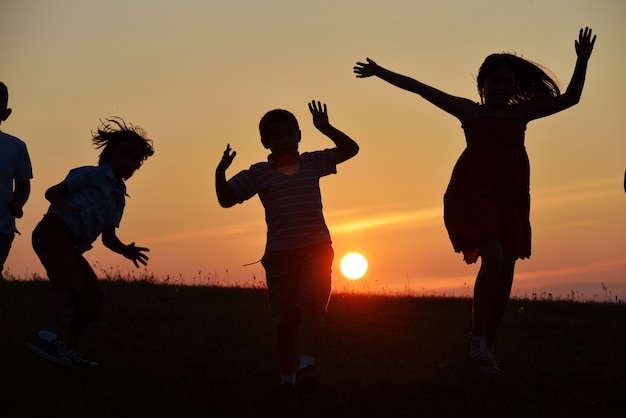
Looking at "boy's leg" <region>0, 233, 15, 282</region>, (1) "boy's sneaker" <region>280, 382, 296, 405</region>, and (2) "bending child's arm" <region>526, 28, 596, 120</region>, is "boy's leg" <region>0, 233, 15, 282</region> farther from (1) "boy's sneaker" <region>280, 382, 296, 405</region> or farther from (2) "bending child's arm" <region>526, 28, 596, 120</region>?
(2) "bending child's arm" <region>526, 28, 596, 120</region>

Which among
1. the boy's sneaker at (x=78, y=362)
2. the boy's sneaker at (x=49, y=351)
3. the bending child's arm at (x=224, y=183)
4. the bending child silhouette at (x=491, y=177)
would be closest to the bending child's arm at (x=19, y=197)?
the boy's sneaker at (x=49, y=351)

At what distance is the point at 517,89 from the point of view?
333 inches

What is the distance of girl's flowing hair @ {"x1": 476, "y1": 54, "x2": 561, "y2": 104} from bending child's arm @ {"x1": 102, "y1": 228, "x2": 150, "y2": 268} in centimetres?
351

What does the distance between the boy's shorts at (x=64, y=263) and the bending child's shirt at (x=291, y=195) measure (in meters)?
1.76

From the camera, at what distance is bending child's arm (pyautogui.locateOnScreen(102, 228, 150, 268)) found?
847 centimetres

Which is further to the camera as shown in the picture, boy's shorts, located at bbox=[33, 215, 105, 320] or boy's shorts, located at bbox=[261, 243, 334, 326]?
boy's shorts, located at bbox=[33, 215, 105, 320]

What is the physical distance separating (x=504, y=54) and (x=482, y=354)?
9.09ft

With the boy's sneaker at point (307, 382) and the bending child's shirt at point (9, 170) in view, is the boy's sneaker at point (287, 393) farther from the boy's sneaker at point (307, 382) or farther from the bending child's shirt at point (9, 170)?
the bending child's shirt at point (9, 170)

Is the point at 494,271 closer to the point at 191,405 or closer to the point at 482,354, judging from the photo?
the point at 482,354

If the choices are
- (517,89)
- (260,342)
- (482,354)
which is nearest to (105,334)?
(260,342)

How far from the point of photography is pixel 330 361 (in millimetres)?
8734

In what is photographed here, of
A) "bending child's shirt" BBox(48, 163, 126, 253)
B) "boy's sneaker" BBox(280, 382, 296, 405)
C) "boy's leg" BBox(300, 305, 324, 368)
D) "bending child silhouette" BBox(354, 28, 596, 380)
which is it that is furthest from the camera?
"bending child's shirt" BBox(48, 163, 126, 253)

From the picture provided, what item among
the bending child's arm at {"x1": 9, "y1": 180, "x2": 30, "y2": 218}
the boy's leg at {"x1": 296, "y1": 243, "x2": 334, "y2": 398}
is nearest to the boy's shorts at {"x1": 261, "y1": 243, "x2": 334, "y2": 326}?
the boy's leg at {"x1": 296, "y1": 243, "x2": 334, "y2": 398}

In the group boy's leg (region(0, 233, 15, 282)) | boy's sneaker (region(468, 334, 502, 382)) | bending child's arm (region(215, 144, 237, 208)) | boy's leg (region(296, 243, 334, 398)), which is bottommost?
boy's sneaker (region(468, 334, 502, 382))
